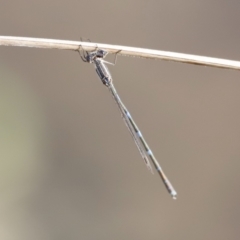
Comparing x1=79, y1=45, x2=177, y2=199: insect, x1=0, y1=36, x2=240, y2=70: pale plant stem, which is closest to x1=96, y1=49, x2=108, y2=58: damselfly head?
x1=79, y1=45, x2=177, y2=199: insect

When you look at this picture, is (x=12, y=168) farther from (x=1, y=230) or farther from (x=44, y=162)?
(x=1, y=230)

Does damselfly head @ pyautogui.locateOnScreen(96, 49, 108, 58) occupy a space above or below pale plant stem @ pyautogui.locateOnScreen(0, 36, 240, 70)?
above

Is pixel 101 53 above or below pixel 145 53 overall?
above

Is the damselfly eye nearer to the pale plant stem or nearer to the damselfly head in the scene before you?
the damselfly head

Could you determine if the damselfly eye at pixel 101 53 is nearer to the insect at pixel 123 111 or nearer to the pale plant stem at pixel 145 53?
the insect at pixel 123 111

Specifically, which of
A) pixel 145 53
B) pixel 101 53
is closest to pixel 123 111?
pixel 101 53

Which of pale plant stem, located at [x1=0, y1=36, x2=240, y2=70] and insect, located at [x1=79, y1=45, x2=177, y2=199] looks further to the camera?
insect, located at [x1=79, y1=45, x2=177, y2=199]

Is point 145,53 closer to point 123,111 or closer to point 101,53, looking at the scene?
point 101,53

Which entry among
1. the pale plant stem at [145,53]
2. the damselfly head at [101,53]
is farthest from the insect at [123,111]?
the pale plant stem at [145,53]

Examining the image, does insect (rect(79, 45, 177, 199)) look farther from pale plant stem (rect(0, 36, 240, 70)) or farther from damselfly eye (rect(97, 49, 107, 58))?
pale plant stem (rect(0, 36, 240, 70))

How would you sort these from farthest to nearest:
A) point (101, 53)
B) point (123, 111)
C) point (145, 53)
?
point (123, 111)
point (101, 53)
point (145, 53)

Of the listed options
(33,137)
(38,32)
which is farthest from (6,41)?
(33,137)

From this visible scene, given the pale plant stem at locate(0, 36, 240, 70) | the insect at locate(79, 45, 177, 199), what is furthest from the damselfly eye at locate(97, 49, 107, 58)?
the pale plant stem at locate(0, 36, 240, 70)

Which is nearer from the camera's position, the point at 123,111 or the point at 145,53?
the point at 145,53
